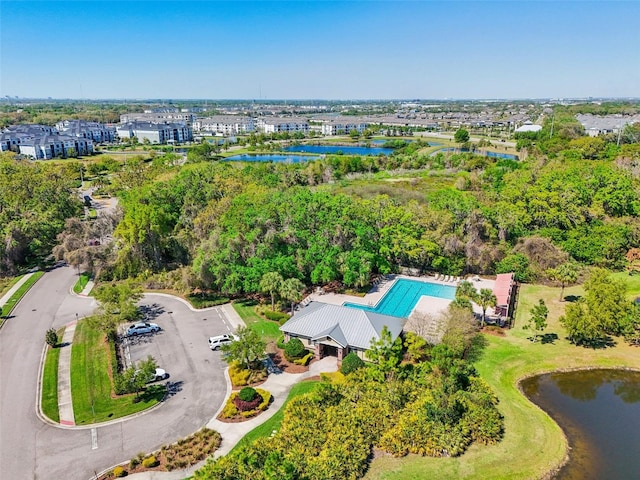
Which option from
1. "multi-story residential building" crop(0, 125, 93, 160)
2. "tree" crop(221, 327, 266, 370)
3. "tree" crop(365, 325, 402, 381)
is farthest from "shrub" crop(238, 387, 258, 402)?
"multi-story residential building" crop(0, 125, 93, 160)

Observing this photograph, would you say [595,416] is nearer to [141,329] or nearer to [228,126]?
[141,329]

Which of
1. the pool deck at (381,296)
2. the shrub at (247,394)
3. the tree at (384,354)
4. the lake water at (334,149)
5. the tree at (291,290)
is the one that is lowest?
the pool deck at (381,296)

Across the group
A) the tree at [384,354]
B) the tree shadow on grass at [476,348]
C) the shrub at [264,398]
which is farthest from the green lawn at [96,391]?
the tree shadow on grass at [476,348]

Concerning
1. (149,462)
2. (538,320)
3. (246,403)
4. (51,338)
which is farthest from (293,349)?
(538,320)

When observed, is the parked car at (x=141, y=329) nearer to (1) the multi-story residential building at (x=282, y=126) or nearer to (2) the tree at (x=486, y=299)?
(2) the tree at (x=486, y=299)

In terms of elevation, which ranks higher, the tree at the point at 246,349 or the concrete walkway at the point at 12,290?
the tree at the point at 246,349

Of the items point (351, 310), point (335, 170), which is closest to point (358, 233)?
point (351, 310)

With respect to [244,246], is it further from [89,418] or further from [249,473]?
[249,473]
